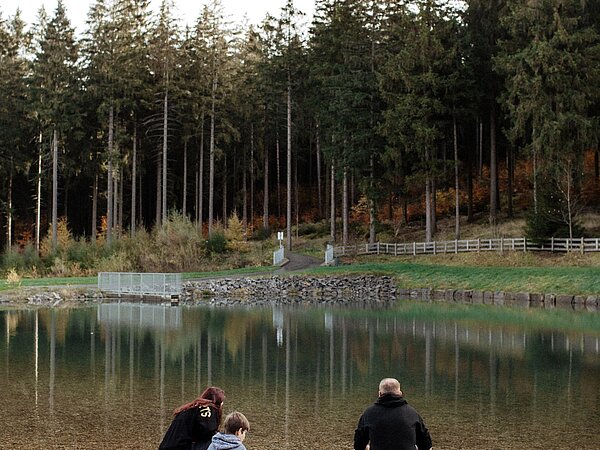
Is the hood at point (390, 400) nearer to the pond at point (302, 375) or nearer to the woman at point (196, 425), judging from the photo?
the woman at point (196, 425)

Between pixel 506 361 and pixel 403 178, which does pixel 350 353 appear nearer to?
pixel 506 361

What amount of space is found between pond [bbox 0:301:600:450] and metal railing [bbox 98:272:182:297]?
30.1 ft

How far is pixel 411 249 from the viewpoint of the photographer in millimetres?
47250

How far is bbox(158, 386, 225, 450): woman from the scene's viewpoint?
6.60 metres

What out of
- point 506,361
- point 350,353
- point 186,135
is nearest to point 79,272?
point 186,135

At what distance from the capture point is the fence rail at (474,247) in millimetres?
40094

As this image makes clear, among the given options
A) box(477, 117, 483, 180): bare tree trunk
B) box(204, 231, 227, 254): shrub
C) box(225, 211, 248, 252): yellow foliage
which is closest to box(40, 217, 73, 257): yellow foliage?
box(204, 231, 227, 254): shrub

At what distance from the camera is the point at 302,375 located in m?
16.2

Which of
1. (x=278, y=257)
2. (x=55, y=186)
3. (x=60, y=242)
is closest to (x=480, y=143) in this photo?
(x=278, y=257)

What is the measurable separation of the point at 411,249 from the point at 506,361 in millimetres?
29075

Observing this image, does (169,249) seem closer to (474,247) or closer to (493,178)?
(474,247)

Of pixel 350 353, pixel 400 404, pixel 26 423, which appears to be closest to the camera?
pixel 400 404

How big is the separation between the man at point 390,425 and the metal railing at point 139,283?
32169mm

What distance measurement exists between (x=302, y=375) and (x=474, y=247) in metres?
29.6
